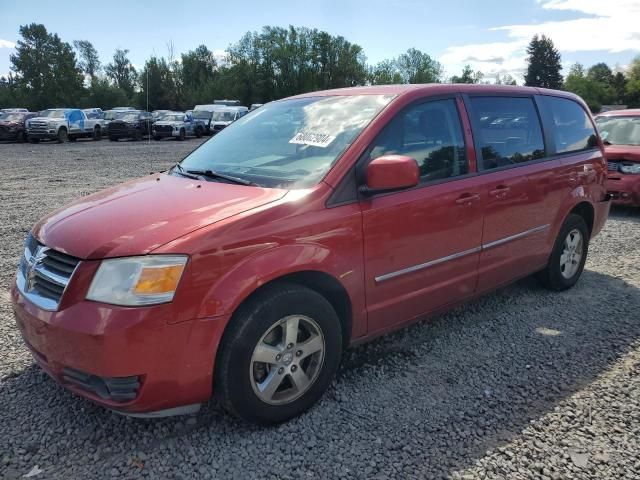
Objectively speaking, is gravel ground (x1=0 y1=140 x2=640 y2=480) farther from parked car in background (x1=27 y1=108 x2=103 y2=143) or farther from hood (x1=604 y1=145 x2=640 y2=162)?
parked car in background (x1=27 y1=108 x2=103 y2=143)

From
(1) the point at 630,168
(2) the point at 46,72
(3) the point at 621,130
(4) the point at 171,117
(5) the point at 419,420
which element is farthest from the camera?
(2) the point at 46,72

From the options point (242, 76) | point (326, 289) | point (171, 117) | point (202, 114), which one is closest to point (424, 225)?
point (326, 289)

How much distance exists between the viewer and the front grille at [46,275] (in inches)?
99.1

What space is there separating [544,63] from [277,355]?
106 meters

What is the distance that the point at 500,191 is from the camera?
384 centimetres

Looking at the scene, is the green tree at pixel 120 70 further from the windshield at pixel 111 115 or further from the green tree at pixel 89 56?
the windshield at pixel 111 115

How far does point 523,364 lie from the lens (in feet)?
11.6

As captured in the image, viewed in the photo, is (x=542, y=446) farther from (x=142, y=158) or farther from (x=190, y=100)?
(x=190, y=100)

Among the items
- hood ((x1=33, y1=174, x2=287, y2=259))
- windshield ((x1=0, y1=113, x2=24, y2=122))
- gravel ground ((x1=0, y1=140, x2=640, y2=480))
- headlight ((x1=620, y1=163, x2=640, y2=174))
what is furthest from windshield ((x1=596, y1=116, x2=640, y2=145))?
windshield ((x1=0, y1=113, x2=24, y2=122))

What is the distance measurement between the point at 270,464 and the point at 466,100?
276 cm

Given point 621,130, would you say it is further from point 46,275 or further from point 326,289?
point 46,275

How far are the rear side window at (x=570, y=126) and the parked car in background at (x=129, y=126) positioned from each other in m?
27.0

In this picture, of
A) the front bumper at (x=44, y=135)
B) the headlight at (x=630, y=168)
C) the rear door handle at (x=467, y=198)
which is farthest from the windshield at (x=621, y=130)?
the front bumper at (x=44, y=135)

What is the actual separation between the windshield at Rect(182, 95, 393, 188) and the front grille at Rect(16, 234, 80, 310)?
111 cm
